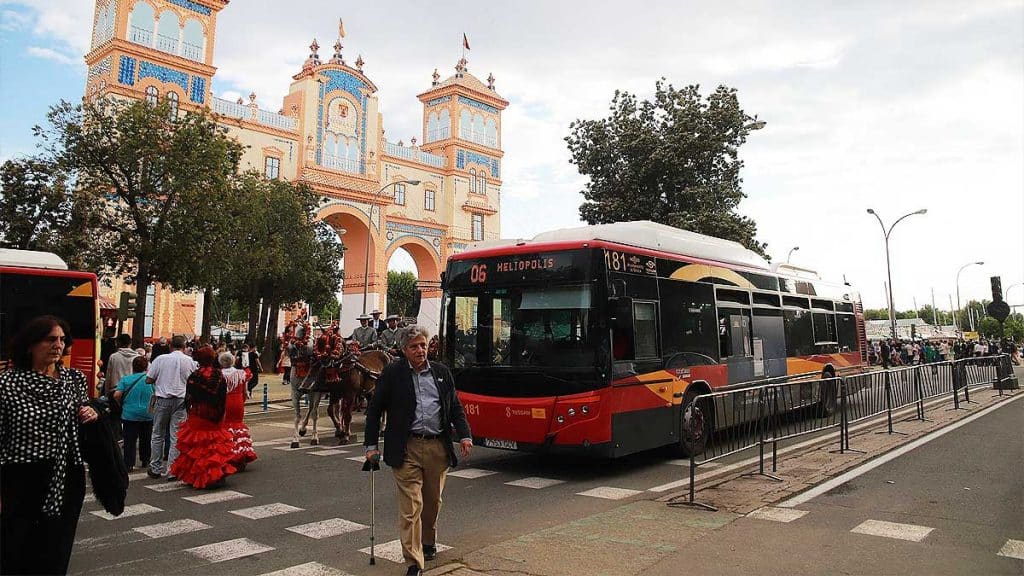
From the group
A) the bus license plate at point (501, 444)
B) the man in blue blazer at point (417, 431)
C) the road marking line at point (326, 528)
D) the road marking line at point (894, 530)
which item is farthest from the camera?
the bus license plate at point (501, 444)

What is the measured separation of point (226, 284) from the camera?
3272cm

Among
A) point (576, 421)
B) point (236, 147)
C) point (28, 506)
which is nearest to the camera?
point (28, 506)

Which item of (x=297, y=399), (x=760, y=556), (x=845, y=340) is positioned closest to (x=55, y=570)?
(x=760, y=556)

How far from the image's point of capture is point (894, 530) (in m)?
6.10

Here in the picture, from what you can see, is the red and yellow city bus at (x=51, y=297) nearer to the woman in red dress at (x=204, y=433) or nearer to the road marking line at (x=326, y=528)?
the woman in red dress at (x=204, y=433)

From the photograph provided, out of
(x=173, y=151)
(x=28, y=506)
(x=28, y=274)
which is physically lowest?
(x=28, y=506)

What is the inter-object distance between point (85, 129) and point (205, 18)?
1610cm

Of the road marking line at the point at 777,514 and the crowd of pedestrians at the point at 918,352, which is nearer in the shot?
the road marking line at the point at 777,514

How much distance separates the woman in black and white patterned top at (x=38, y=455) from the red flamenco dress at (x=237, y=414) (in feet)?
16.9

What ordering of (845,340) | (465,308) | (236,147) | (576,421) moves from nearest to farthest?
(576,421)
(465,308)
(845,340)
(236,147)

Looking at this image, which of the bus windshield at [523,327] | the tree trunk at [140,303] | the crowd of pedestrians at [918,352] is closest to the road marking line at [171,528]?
the bus windshield at [523,327]

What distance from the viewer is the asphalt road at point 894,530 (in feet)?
17.0

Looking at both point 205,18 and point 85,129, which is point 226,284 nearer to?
point 85,129

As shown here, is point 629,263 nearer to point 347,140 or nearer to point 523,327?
point 523,327
